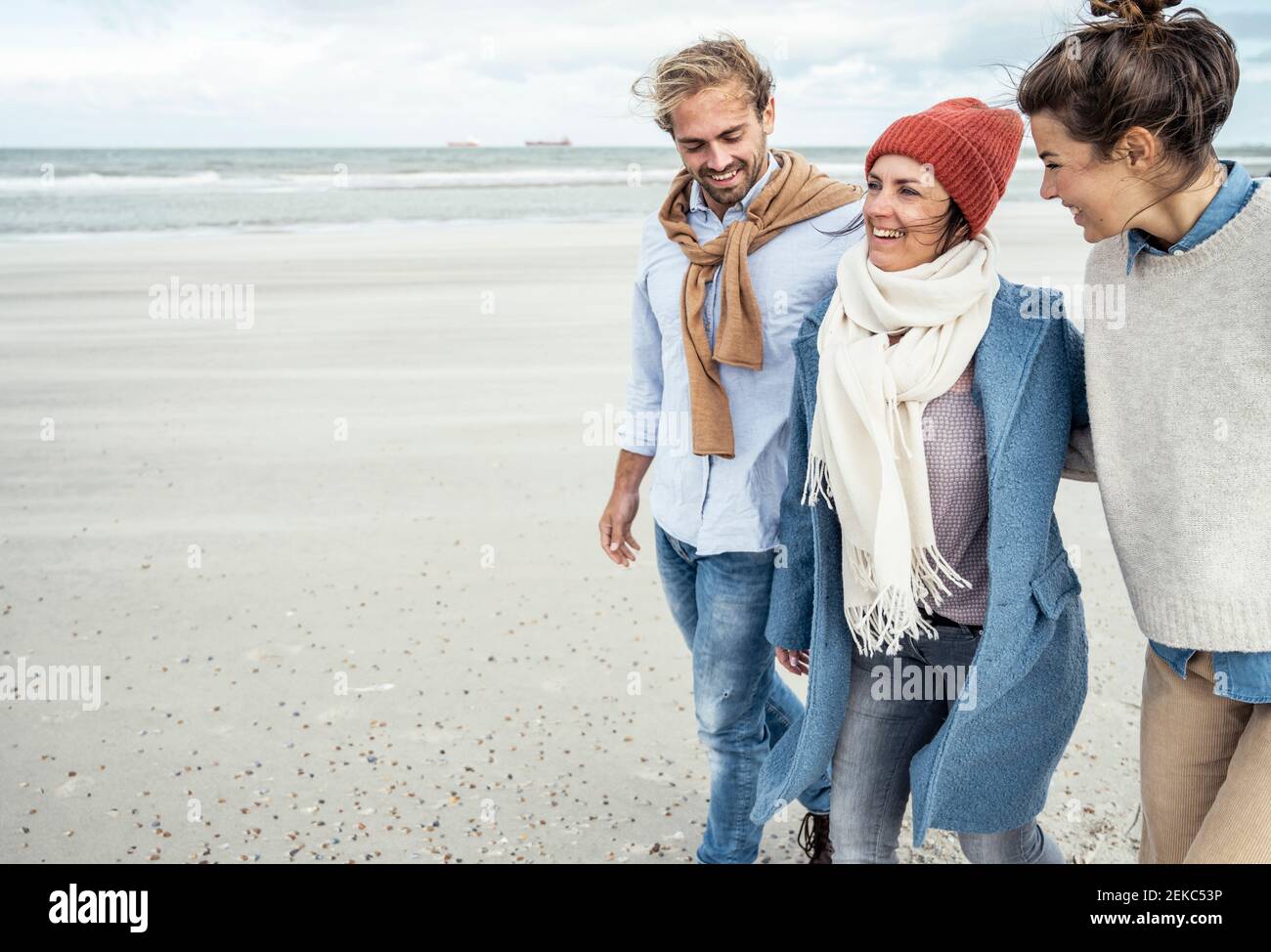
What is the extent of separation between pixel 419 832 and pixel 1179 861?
201cm

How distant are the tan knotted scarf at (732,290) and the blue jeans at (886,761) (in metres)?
0.65

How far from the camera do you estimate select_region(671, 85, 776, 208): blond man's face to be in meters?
2.64

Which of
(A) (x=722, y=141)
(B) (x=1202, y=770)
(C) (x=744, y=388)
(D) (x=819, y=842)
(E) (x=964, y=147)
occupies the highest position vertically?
(A) (x=722, y=141)

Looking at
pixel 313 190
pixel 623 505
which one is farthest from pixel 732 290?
pixel 313 190

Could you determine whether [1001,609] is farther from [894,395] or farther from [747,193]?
[747,193]

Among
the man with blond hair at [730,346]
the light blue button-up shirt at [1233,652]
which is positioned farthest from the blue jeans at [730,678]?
the light blue button-up shirt at [1233,652]

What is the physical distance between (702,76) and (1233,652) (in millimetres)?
1683

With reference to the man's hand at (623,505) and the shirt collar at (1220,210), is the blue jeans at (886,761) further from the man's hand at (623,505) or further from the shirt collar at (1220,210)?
the shirt collar at (1220,210)

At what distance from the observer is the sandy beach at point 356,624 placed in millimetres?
3299

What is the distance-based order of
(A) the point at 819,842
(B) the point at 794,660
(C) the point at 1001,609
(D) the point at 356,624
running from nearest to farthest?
(C) the point at 1001,609 < (B) the point at 794,660 < (A) the point at 819,842 < (D) the point at 356,624

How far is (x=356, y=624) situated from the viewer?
4504 millimetres

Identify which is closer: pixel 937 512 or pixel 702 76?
pixel 937 512

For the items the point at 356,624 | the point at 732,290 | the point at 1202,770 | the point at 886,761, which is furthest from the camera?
the point at 356,624
